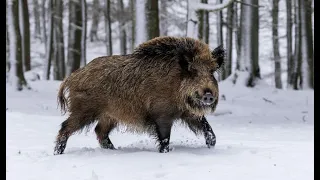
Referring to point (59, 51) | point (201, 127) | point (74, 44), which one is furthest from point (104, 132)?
point (59, 51)

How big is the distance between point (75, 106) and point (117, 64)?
843mm

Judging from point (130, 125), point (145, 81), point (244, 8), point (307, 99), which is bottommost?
point (307, 99)

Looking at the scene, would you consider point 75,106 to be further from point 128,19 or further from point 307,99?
point 128,19

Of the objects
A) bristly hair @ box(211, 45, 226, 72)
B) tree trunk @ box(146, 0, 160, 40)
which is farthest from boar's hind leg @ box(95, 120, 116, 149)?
tree trunk @ box(146, 0, 160, 40)

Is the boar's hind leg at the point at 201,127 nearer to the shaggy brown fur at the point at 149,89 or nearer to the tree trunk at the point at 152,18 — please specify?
the shaggy brown fur at the point at 149,89

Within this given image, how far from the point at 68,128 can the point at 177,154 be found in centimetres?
184

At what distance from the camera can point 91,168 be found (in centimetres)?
556

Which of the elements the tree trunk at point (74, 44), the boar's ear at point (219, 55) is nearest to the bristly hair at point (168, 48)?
the boar's ear at point (219, 55)

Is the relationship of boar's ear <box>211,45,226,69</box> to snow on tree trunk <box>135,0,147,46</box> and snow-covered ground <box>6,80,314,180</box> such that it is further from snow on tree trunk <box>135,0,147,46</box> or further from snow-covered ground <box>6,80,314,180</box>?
snow on tree trunk <box>135,0,147,46</box>

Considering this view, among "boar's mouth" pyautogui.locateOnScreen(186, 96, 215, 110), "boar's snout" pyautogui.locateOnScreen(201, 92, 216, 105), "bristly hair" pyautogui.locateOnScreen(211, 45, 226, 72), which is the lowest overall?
"boar's mouth" pyautogui.locateOnScreen(186, 96, 215, 110)

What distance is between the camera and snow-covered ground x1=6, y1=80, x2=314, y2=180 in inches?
205

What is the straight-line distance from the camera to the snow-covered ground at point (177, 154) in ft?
17.1

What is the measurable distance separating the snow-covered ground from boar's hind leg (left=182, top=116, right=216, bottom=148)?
17cm
